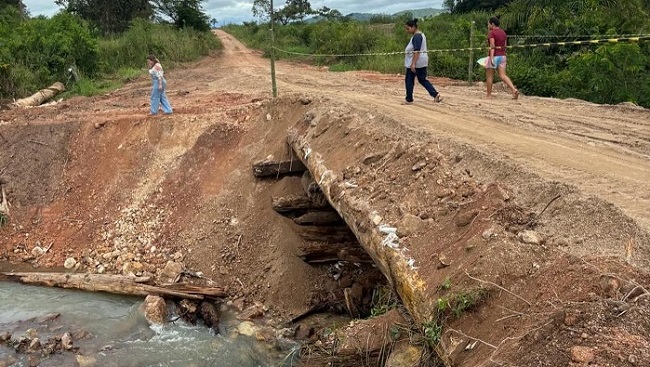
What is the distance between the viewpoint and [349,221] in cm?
574

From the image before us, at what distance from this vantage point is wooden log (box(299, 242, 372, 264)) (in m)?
7.28

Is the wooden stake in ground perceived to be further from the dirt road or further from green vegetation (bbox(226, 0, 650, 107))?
green vegetation (bbox(226, 0, 650, 107))

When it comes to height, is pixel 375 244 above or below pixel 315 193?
above

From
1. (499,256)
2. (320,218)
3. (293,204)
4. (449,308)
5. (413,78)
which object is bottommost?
(320,218)

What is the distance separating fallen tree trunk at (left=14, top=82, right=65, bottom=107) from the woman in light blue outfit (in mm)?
5323

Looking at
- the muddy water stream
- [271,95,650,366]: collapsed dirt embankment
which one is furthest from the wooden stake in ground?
[271,95,650,366]: collapsed dirt embankment

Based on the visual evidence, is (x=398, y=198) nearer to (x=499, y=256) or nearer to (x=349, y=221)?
(x=349, y=221)

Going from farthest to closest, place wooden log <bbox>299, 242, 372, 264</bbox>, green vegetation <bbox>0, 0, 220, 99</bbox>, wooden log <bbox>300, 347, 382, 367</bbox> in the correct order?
green vegetation <bbox>0, 0, 220, 99</bbox>
wooden log <bbox>299, 242, 372, 264</bbox>
wooden log <bbox>300, 347, 382, 367</bbox>

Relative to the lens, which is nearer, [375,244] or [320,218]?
[375,244]

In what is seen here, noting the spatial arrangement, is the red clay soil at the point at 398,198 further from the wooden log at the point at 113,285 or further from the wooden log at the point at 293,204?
the wooden log at the point at 113,285

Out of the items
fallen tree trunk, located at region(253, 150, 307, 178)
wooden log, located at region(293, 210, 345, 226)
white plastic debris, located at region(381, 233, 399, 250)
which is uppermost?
white plastic debris, located at region(381, 233, 399, 250)

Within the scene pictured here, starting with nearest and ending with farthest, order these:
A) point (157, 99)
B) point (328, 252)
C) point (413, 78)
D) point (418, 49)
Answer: point (328, 252), point (418, 49), point (413, 78), point (157, 99)

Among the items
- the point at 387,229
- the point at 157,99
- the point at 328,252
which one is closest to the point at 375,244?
the point at 387,229

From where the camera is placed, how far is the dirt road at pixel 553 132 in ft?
15.3
